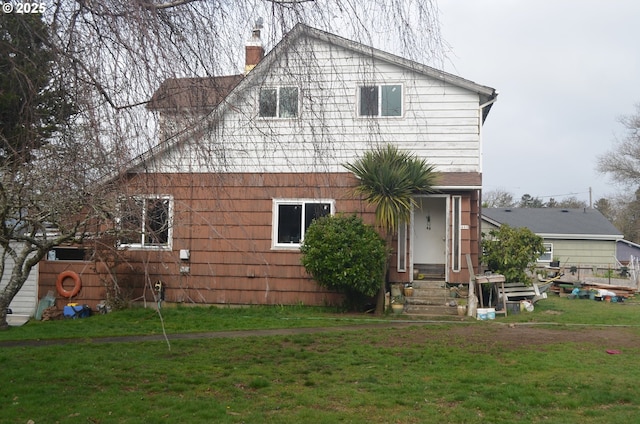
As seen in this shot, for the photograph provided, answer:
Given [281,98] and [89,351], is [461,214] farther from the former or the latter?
[281,98]

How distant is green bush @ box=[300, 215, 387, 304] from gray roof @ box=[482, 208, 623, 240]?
1907 cm

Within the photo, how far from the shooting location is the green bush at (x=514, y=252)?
47.6 feet

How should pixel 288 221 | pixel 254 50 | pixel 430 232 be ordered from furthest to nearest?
pixel 430 232
pixel 288 221
pixel 254 50

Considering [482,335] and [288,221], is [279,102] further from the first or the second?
[288,221]

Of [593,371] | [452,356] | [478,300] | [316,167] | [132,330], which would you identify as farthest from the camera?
[478,300]

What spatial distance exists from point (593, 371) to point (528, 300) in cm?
712

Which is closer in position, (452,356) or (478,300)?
(452,356)

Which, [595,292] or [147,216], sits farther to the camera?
[595,292]

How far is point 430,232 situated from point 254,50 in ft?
37.8

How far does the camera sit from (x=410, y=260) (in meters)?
14.5

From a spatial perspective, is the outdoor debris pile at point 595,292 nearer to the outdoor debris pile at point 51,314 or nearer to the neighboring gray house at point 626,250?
the outdoor debris pile at point 51,314

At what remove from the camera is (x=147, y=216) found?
4.84 metres

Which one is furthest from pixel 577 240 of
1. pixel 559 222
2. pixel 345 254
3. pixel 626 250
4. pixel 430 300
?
pixel 345 254

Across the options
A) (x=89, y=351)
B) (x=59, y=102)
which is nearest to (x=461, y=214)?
(x=89, y=351)
